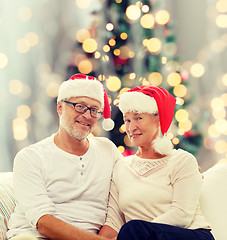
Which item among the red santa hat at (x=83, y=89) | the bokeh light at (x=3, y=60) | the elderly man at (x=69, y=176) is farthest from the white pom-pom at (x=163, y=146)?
the bokeh light at (x=3, y=60)

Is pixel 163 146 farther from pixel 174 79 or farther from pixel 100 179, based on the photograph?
pixel 174 79

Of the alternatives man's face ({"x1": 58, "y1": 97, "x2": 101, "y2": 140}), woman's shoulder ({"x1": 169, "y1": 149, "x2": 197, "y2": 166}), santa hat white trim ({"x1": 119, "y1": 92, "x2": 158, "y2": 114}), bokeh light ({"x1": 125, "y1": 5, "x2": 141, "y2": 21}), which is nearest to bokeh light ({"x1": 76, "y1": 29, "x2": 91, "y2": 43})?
bokeh light ({"x1": 125, "y1": 5, "x2": 141, "y2": 21})

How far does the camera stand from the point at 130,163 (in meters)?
1.94

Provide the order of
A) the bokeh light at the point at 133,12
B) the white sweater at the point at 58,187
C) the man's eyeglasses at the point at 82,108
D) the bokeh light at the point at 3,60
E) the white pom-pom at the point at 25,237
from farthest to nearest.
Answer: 1. the bokeh light at the point at 3,60
2. the bokeh light at the point at 133,12
3. the man's eyeglasses at the point at 82,108
4. the white sweater at the point at 58,187
5. the white pom-pom at the point at 25,237

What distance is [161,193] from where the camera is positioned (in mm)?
1740

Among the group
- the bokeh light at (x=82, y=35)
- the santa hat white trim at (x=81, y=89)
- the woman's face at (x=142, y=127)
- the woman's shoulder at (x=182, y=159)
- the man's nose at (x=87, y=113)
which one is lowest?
the woman's shoulder at (x=182, y=159)

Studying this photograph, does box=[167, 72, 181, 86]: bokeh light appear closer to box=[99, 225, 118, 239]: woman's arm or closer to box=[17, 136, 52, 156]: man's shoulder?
box=[17, 136, 52, 156]: man's shoulder

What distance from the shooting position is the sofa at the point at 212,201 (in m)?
1.83

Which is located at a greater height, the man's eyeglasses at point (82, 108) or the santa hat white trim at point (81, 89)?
the santa hat white trim at point (81, 89)

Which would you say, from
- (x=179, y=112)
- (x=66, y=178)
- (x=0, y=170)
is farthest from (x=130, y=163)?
(x=0, y=170)

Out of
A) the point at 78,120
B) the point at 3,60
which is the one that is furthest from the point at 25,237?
the point at 3,60

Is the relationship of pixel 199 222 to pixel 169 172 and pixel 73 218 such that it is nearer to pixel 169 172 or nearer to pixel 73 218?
pixel 169 172

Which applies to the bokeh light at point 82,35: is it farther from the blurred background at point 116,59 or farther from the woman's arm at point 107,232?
the woman's arm at point 107,232

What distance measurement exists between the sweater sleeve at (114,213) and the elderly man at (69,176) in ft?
0.11
